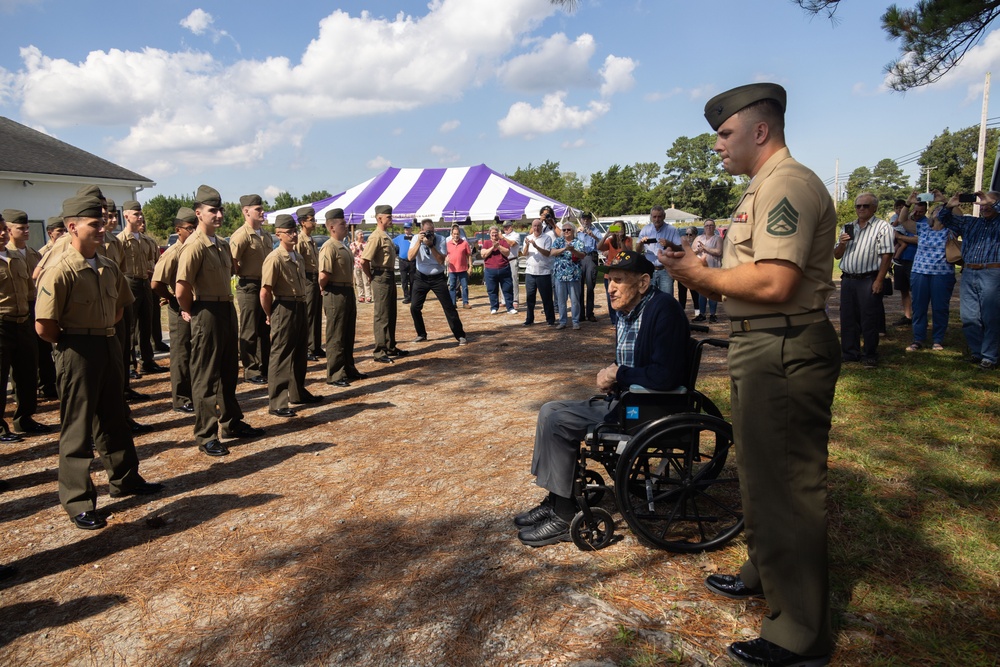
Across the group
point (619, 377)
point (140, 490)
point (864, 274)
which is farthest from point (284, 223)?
point (864, 274)

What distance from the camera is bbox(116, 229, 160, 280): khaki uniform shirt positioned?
8.17 m

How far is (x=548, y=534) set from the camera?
3484 mm

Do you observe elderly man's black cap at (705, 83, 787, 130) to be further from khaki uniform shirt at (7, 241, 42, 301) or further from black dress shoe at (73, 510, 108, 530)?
khaki uniform shirt at (7, 241, 42, 301)

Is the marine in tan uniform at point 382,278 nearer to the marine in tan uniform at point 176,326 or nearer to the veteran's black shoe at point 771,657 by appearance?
the marine in tan uniform at point 176,326

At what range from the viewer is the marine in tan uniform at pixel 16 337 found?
19.1 feet

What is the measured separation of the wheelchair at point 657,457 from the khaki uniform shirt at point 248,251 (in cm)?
526

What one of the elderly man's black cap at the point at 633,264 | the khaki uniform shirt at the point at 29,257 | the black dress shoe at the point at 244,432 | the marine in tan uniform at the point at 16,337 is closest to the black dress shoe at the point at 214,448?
the black dress shoe at the point at 244,432

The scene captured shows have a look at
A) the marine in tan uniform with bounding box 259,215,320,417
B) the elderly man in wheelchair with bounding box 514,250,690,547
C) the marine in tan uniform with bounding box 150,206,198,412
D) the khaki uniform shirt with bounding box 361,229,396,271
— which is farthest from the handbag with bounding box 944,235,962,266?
the marine in tan uniform with bounding box 150,206,198,412

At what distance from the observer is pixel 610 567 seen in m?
3.25

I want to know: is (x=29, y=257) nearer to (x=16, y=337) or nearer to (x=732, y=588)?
Answer: (x=16, y=337)

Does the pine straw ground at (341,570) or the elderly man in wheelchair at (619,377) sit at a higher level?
the elderly man in wheelchair at (619,377)

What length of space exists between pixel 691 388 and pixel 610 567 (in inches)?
40.9

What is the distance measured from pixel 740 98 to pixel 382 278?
7208mm

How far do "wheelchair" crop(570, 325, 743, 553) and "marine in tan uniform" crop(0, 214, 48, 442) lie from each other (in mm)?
5487
